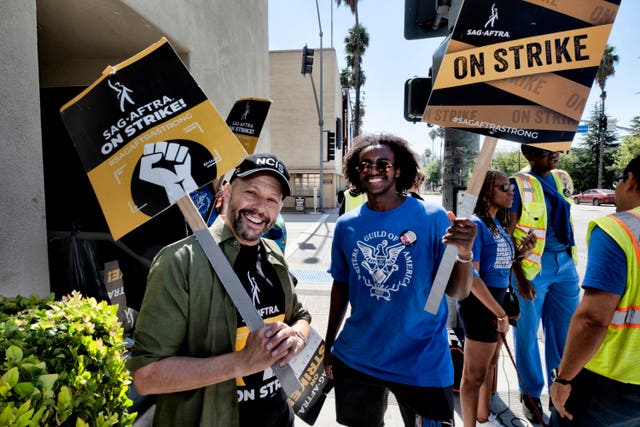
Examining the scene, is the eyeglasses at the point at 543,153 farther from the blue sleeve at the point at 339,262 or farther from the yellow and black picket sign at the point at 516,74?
the blue sleeve at the point at 339,262

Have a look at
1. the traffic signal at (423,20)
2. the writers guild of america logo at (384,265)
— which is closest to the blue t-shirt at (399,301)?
the writers guild of america logo at (384,265)

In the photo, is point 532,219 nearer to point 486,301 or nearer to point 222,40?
point 486,301

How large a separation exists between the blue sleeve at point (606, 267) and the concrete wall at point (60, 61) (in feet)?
9.96

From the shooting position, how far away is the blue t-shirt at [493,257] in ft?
8.60

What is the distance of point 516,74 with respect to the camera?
1680mm

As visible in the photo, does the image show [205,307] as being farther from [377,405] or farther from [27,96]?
[27,96]

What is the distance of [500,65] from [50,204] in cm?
416

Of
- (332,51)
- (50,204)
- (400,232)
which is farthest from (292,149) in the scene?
(400,232)

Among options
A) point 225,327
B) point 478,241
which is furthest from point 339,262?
point 478,241

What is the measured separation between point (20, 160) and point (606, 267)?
3.14 m

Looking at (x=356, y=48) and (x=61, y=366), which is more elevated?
(x=356, y=48)

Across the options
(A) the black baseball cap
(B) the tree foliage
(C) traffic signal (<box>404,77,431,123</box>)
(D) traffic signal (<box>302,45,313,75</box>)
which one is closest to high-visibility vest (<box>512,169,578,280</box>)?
(C) traffic signal (<box>404,77,431,123</box>)

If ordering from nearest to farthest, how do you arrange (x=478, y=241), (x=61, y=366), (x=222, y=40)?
(x=61, y=366)
(x=478, y=241)
(x=222, y=40)

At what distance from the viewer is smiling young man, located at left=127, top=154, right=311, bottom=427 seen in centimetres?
124
